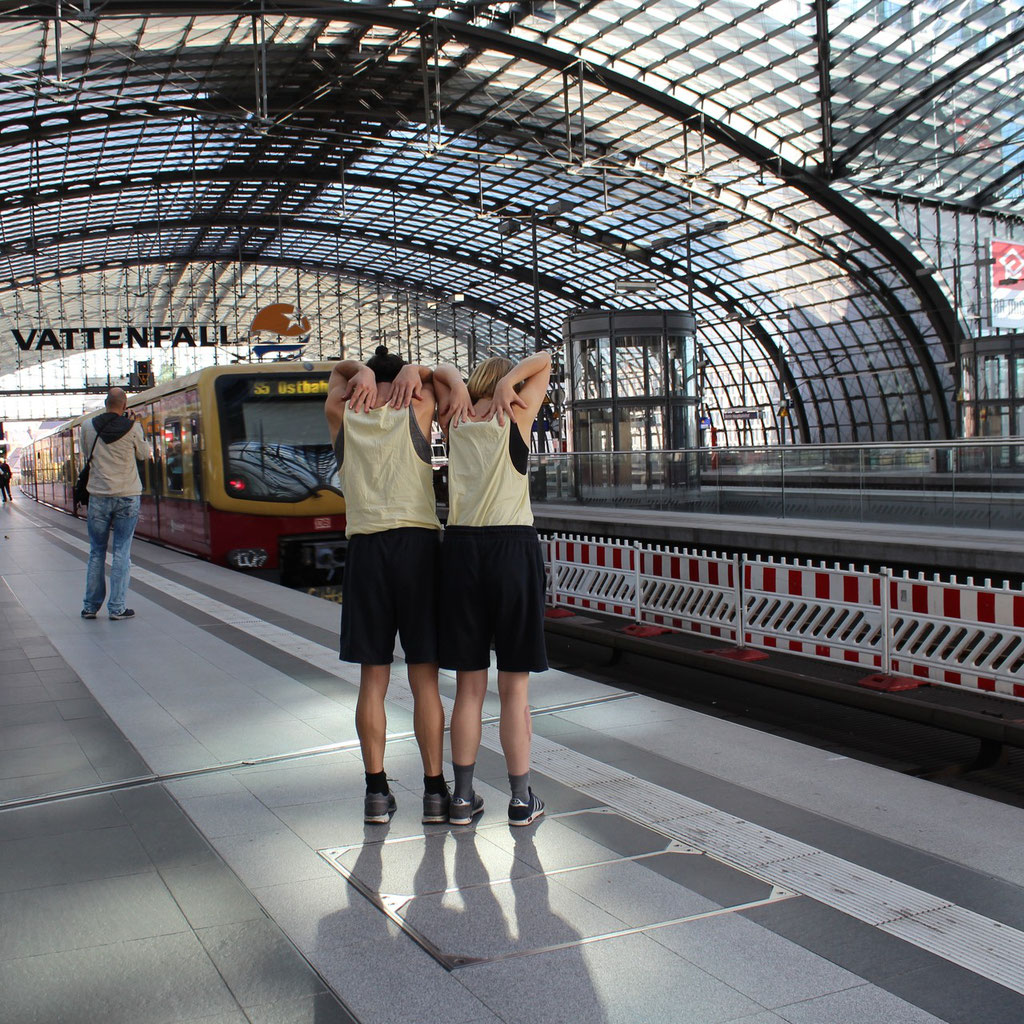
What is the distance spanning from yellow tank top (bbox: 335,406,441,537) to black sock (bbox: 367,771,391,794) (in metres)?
0.89

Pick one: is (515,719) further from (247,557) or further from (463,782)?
(247,557)

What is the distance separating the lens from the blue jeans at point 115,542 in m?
9.34

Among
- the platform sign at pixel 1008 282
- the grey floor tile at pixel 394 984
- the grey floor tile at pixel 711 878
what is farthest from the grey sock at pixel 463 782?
the platform sign at pixel 1008 282

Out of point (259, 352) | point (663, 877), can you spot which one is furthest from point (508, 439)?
point (259, 352)

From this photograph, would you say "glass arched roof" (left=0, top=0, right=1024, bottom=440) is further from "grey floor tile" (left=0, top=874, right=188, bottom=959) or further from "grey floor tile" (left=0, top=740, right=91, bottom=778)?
"grey floor tile" (left=0, top=874, right=188, bottom=959)

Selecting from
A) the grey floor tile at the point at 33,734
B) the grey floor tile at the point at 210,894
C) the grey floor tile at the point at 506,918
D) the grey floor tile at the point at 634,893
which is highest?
the grey floor tile at the point at 33,734

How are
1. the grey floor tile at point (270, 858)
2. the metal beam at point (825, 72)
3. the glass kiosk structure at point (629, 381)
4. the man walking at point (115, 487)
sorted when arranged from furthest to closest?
the metal beam at point (825, 72) → the glass kiosk structure at point (629, 381) → the man walking at point (115, 487) → the grey floor tile at point (270, 858)

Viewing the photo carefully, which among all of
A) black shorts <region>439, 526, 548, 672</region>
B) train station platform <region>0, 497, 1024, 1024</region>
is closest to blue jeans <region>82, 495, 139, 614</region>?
train station platform <region>0, 497, 1024, 1024</region>

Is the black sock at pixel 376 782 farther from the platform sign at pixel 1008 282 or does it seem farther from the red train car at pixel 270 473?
the platform sign at pixel 1008 282

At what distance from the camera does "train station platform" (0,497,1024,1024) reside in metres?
2.82

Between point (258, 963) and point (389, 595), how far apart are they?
1.42 metres

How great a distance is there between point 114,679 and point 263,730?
1856mm

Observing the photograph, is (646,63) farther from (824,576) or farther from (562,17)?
(824,576)

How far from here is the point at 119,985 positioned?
2.87m
